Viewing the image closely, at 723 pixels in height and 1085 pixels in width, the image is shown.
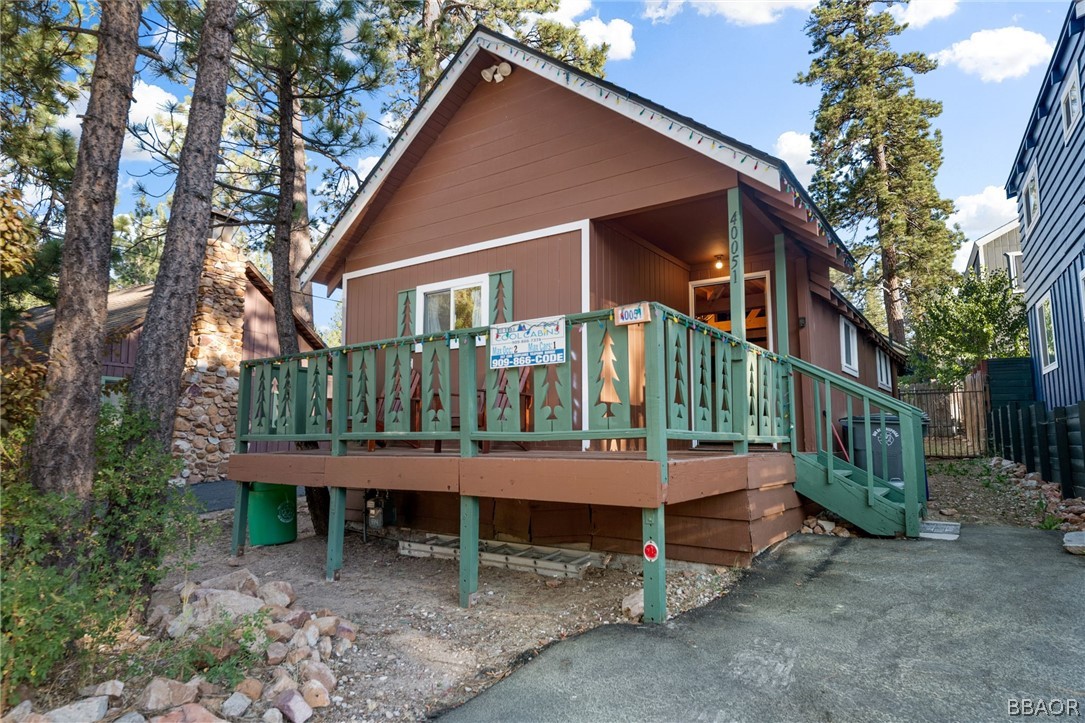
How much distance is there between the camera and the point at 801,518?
6480 mm

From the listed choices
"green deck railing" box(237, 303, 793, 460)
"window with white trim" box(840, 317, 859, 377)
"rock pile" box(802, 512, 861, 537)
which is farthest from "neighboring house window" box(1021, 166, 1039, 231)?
"rock pile" box(802, 512, 861, 537)

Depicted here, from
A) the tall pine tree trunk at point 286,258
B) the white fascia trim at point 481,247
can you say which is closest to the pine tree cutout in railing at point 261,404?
the tall pine tree trunk at point 286,258

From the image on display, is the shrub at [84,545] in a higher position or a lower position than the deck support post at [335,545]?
higher

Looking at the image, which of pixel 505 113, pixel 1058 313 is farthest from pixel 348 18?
pixel 1058 313

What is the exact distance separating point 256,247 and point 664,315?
1301 cm

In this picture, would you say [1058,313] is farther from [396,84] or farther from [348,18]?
[396,84]

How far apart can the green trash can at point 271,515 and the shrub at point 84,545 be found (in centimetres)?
299

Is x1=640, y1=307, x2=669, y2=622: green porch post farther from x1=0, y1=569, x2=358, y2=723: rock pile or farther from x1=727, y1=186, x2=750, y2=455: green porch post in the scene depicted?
x1=0, y1=569, x2=358, y2=723: rock pile

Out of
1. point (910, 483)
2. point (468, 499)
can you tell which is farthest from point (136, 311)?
point (910, 483)

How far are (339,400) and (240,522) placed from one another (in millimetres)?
2419

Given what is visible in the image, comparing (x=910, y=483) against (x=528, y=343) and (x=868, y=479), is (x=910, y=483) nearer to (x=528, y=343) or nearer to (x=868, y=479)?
(x=868, y=479)

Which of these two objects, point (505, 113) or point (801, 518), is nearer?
point (801, 518)

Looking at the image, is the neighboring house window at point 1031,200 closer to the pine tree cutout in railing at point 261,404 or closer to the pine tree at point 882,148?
the pine tree at point 882,148

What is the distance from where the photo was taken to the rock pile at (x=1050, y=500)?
21.1 feet
